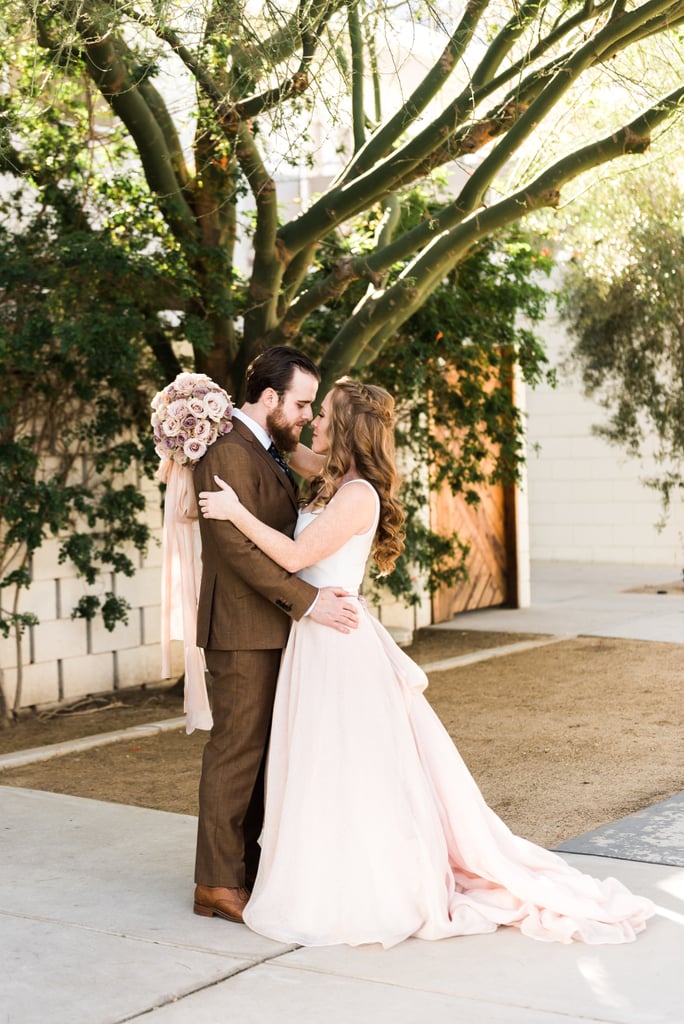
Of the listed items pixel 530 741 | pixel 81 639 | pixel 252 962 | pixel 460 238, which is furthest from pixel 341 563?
pixel 81 639

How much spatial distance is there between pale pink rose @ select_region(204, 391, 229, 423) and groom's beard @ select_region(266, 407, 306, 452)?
178mm

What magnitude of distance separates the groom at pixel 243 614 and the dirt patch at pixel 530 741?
156 centimetres

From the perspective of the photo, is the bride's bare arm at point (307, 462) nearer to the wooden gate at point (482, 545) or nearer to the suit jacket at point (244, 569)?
the suit jacket at point (244, 569)

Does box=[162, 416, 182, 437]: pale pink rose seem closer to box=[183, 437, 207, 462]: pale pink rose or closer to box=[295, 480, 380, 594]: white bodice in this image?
box=[183, 437, 207, 462]: pale pink rose

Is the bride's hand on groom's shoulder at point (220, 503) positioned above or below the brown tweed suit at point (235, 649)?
above

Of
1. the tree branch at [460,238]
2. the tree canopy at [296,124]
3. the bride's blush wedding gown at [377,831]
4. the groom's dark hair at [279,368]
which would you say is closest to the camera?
the bride's blush wedding gown at [377,831]

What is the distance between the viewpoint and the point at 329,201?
7.28 meters

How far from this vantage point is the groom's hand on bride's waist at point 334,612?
4426 mm

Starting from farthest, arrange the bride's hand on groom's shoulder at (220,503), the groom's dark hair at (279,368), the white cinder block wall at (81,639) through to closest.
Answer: the white cinder block wall at (81,639) → the groom's dark hair at (279,368) → the bride's hand on groom's shoulder at (220,503)

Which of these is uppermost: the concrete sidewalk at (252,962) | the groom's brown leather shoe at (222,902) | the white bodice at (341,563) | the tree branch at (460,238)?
the tree branch at (460,238)

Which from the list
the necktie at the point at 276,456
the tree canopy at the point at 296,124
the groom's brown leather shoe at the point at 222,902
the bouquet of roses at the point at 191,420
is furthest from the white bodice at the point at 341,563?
the tree canopy at the point at 296,124

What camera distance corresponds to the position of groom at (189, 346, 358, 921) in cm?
443

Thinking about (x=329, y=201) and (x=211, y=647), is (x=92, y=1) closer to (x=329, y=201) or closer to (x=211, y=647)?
(x=329, y=201)

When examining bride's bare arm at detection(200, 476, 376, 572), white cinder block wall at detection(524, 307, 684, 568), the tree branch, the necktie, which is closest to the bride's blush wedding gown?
bride's bare arm at detection(200, 476, 376, 572)
